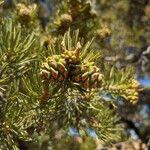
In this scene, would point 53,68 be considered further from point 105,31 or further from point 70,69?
point 105,31

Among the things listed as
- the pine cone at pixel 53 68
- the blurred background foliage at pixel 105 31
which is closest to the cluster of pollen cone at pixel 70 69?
the pine cone at pixel 53 68

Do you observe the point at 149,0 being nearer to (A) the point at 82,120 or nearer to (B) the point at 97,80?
(A) the point at 82,120

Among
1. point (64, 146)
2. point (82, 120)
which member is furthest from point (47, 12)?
point (82, 120)

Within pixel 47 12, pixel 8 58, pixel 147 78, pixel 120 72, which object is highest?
pixel 8 58

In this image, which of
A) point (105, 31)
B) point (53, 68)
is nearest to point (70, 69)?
point (53, 68)

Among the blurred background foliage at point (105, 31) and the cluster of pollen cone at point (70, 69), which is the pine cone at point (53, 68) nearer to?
the cluster of pollen cone at point (70, 69)

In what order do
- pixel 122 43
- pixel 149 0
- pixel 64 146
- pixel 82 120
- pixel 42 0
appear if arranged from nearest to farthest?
1. pixel 82 120
2. pixel 64 146
3. pixel 122 43
4. pixel 149 0
5. pixel 42 0
